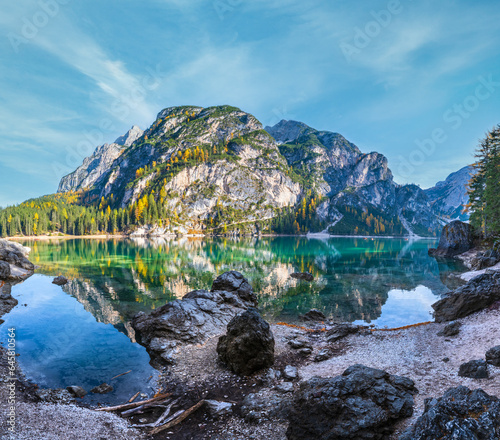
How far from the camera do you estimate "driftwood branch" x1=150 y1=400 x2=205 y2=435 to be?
11325 millimetres

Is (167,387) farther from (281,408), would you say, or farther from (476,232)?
(476,232)

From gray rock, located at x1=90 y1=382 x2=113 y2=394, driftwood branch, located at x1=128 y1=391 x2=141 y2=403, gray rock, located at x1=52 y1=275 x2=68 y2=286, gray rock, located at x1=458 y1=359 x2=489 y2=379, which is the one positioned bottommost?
driftwood branch, located at x1=128 y1=391 x2=141 y2=403

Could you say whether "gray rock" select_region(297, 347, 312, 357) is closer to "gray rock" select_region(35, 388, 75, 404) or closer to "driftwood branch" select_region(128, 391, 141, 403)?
"driftwood branch" select_region(128, 391, 141, 403)

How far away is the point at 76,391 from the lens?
14.7 meters

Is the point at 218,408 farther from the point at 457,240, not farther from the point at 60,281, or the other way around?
the point at 457,240

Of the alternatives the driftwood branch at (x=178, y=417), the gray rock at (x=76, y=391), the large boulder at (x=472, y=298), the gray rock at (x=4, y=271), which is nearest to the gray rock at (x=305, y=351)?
the driftwood branch at (x=178, y=417)

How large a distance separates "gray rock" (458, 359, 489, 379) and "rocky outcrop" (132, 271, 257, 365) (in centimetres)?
1692

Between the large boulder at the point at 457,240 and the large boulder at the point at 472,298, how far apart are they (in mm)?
67375

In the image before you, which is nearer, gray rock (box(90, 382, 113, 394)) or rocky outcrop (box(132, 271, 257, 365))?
gray rock (box(90, 382, 113, 394))

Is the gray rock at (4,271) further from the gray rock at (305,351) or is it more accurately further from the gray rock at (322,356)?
the gray rock at (322,356)

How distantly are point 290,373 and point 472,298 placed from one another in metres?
17.2

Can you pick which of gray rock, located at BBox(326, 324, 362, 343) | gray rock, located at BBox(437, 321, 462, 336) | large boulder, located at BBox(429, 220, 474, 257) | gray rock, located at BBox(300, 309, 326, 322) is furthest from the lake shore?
large boulder, located at BBox(429, 220, 474, 257)

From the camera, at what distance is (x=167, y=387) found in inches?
607

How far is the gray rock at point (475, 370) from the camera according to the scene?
1182 cm
